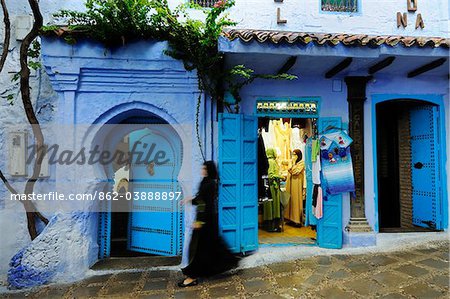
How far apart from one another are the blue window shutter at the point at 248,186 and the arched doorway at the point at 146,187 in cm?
133

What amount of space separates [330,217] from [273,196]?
1749mm

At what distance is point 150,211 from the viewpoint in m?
6.23

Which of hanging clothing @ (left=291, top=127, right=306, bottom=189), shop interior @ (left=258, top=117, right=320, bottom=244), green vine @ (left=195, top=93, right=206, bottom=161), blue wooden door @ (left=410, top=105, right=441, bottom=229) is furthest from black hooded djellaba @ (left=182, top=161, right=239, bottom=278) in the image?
blue wooden door @ (left=410, top=105, right=441, bottom=229)

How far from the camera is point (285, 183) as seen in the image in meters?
8.37

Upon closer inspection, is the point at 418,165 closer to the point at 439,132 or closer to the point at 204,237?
the point at 439,132

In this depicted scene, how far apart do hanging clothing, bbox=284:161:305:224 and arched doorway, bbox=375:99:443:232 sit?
1.91m

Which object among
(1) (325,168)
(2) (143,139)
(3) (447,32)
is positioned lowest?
(1) (325,168)

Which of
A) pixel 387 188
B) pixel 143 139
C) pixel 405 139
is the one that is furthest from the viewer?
pixel 387 188

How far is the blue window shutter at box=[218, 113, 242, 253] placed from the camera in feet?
18.5

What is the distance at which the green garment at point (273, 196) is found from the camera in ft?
24.1

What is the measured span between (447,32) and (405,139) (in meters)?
2.64

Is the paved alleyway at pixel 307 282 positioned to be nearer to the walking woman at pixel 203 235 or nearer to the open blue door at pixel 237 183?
the walking woman at pixel 203 235

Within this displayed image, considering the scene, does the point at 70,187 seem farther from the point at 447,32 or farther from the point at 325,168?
the point at 447,32

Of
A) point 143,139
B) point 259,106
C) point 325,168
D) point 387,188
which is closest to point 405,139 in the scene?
point 387,188
